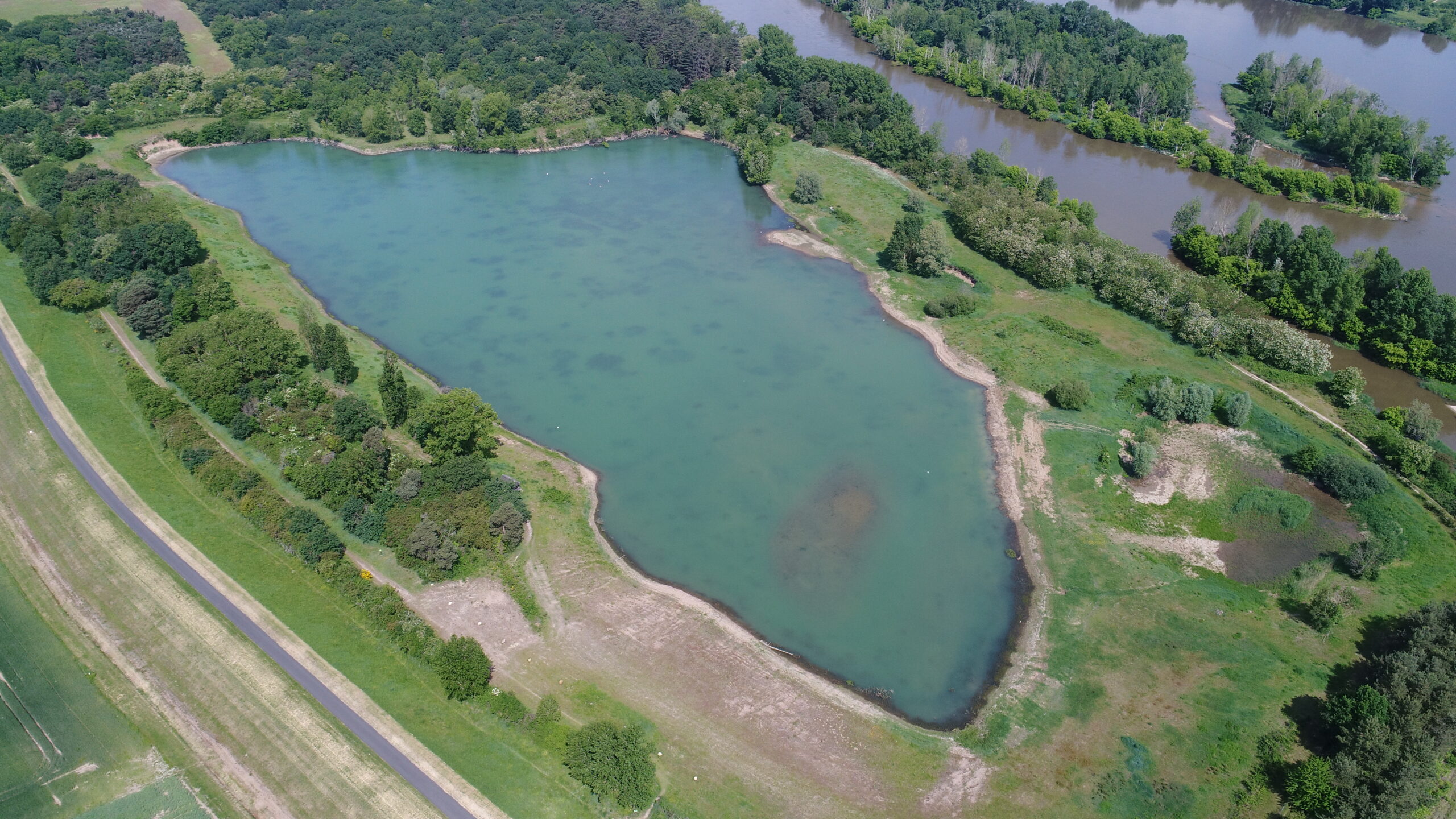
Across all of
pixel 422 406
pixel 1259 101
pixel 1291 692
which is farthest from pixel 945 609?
pixel 1259 101

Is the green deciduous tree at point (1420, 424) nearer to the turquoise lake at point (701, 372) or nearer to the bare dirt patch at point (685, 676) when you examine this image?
the turquoise lake at point (701, 372)

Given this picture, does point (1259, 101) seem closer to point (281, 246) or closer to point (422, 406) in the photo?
point (422, 406)

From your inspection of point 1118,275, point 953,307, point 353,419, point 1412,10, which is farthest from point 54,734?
point 1412,10

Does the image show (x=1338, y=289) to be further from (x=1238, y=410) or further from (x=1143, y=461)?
(x=1143, y=461)

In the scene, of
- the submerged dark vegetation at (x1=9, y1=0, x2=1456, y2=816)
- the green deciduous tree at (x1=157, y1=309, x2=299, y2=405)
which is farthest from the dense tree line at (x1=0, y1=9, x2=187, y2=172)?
the green deciduous tree at (x1=157, y1=309, x2=299, y2=405)

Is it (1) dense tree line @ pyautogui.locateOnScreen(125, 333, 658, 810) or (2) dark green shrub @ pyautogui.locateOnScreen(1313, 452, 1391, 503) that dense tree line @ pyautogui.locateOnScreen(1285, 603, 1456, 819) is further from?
(1) dense tree line @ pyautogui.locateOnScreen(125, 333, 658, 810)

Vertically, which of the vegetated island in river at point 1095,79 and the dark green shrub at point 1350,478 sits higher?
the vegetated island in river at point 1095,79

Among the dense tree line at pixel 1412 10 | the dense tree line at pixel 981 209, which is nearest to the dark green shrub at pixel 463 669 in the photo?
the dense tree line at pixel 981 209

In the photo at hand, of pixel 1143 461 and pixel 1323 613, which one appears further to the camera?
pixel 1143 461
